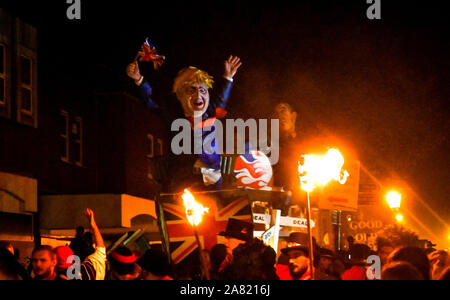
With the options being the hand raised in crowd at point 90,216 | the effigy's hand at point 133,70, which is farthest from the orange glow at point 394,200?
the hand raised in crowd at point 90,216

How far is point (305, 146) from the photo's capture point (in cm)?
1903

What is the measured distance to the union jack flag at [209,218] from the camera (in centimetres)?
1225

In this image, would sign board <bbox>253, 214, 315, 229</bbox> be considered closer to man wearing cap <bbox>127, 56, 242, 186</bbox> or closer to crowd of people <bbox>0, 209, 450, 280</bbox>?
man wearing cap <bbox>127, 56, 242, 186</bbox>

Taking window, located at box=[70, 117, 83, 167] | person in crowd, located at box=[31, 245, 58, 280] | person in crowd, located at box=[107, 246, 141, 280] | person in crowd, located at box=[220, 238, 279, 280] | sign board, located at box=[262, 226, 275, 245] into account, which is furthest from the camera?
window, located at box=[70, 117, 83, 167]

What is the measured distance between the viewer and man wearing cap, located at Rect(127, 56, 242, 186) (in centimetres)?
1591

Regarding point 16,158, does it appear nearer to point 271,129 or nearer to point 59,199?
point 59,199

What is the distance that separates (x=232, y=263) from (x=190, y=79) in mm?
8377

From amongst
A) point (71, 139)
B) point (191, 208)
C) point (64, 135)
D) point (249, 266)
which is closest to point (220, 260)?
point (191, 208)

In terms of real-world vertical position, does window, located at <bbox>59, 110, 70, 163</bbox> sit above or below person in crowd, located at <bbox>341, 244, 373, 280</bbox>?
above

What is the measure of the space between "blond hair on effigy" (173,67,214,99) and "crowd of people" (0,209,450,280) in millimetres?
4784

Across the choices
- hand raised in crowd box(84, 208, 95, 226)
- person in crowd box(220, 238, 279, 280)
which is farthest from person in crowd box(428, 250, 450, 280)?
hand raised in crowd box(84, 208, 95, 226)

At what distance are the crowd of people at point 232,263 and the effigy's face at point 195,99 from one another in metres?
4.50
